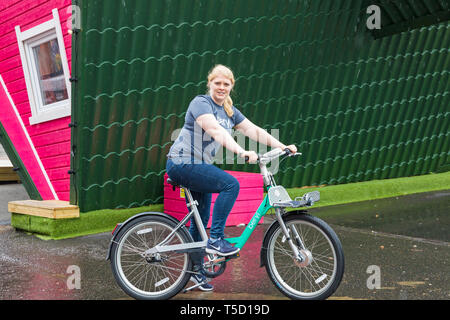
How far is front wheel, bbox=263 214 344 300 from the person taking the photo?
3768 millimetres

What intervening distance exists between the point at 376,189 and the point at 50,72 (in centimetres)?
576

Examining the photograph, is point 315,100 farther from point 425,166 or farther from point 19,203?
point 19,203

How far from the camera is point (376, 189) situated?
30.8ft

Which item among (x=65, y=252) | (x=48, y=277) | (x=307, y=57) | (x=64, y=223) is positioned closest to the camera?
(x=48, y=277)

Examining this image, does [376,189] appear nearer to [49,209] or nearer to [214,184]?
[49,209]

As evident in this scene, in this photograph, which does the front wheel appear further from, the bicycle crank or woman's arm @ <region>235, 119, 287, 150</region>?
woman's arm @ <region>235, 119, 287, 150</region>

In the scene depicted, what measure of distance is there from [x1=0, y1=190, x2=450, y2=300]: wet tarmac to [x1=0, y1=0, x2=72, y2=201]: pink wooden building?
1092mm

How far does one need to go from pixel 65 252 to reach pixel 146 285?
180cm

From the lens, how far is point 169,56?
6656mm

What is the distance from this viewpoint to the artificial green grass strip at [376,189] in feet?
28.8

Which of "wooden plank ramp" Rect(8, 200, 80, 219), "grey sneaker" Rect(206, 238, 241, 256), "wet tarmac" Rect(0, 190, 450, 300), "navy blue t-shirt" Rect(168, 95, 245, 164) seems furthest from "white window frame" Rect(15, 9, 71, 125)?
"grey sneaker" Rect(206, 238, 241, 256)

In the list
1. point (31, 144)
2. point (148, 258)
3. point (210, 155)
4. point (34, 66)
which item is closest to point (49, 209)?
point (31, 144)

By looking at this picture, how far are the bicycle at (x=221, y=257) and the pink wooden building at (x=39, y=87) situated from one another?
349 centimetres

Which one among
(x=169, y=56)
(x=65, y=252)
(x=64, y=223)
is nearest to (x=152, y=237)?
(x=65, y=252)
